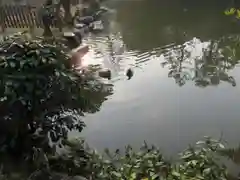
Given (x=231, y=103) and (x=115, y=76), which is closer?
(x=231, y=103)

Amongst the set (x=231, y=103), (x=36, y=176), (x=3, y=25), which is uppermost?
(x=3, y=25)

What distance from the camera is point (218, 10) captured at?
863cm

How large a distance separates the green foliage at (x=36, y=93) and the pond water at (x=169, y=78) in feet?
3.38

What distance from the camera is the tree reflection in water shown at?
212 inches

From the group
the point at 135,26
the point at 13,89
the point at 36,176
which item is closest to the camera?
the point at 13,89

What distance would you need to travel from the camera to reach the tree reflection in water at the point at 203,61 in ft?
17.7

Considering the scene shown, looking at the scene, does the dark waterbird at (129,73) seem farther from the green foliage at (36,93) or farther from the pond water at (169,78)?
the green foliage at (36,93)

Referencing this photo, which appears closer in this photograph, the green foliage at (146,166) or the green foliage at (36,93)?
the green foliage at (36,93)

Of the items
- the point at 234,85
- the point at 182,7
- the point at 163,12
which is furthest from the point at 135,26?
the point at 234,85

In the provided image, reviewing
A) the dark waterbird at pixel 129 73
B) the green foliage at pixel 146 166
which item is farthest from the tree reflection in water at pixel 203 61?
the green foliage at pixel 146 166

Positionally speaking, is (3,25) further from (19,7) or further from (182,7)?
(182,7)

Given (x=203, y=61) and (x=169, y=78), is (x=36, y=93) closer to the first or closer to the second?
(x=169, y=78)

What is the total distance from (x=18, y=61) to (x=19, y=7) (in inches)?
185

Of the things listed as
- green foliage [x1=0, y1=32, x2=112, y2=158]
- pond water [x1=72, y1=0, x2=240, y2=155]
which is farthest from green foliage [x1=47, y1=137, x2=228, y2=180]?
pond water [x1=72, y1=0, x2=240, y2=155]
